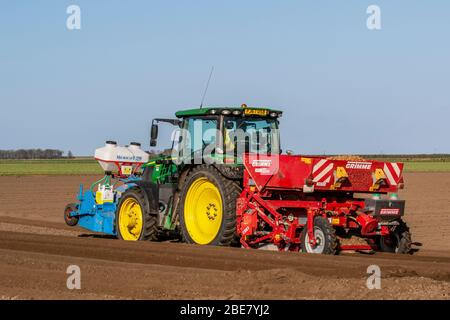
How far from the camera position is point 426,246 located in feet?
47.5

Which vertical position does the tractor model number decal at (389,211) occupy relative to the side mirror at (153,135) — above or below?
below

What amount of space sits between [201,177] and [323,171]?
83.1 inches

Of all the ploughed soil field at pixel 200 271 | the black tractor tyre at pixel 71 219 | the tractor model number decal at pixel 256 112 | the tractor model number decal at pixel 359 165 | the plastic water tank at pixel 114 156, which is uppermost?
the tractor model number decal at pixel 256 112

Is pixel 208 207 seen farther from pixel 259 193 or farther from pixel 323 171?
pixel 323 171

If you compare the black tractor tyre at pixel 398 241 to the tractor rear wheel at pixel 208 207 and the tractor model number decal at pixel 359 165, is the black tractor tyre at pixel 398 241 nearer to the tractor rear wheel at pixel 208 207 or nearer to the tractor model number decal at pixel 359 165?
the tractor model number decal at pixel 359 165

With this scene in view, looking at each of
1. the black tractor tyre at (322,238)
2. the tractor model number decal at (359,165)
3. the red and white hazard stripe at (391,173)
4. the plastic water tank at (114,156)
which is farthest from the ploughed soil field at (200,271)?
the plastic water tank at (114,156)

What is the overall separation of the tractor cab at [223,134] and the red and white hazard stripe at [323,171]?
1468 millimetres

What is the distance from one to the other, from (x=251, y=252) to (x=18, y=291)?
4179 mm

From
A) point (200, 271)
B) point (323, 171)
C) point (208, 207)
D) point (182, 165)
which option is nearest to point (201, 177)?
point (208, 207)

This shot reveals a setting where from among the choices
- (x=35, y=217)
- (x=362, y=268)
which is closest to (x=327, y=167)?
(x=362, y=268)

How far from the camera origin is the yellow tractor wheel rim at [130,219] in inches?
549

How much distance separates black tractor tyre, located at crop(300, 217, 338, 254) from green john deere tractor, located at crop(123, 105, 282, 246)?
1.26 metres

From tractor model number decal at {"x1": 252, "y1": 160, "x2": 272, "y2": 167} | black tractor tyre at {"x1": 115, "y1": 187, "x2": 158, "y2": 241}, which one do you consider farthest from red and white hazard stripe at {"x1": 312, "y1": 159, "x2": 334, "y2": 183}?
black tractor tyre at {"x1": 115, "y1": 187, "x2": 158, "y2": 241}
